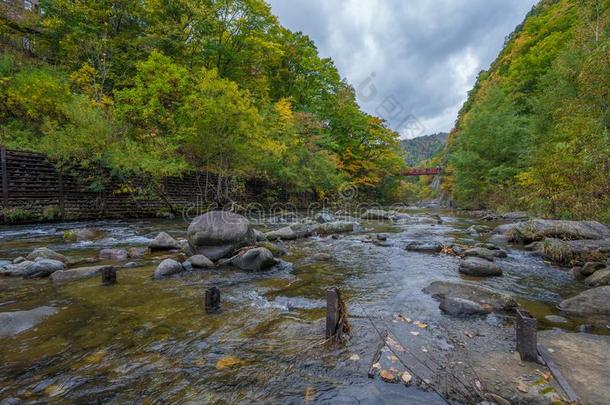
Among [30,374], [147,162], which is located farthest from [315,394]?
[147,162]

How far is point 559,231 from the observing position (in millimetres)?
7938

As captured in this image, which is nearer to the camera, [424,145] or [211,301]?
[211,301]

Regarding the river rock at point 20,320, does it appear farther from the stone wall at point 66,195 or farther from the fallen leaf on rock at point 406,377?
the stone wall at point 66,195

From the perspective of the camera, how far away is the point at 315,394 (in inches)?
92.1

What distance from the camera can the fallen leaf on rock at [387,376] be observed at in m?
2.51

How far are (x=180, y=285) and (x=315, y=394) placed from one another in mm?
3464

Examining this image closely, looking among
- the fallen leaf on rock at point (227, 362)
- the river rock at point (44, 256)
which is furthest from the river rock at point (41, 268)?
the fallen leaf on rock at point (227, 362)

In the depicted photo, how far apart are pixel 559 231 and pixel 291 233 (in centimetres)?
762

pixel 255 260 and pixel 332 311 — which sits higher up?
pixel 332 311

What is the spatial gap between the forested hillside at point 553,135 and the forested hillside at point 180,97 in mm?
9931

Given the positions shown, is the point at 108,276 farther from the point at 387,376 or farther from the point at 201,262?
the point at 387,376

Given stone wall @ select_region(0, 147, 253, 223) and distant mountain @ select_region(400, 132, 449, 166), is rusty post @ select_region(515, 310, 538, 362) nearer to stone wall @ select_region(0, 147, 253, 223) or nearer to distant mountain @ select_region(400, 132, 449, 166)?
stone wall @ select_region(0, 147, 253, 223)

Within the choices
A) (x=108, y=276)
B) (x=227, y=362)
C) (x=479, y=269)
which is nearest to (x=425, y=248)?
(x=479, y=269)

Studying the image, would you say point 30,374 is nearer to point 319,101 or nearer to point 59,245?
point 59,245
